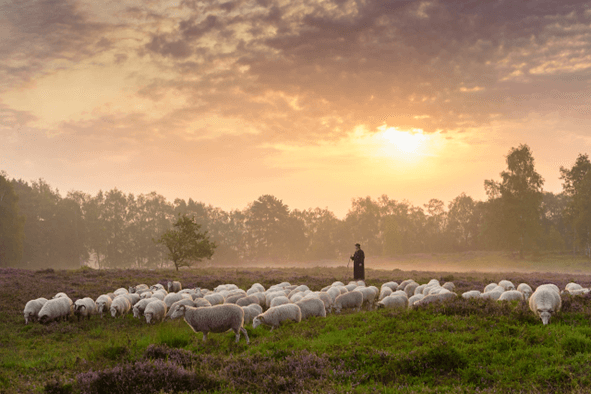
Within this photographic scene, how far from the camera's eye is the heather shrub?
8.12 meters

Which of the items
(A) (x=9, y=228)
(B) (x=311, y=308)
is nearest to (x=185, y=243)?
(B) (x=311, y=308)

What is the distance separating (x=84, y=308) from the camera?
17.5 meters

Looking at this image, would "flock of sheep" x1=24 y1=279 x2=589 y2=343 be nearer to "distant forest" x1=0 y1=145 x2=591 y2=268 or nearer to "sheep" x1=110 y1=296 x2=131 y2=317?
"sheep" x1=110 y1=296 x2=131 y2=317

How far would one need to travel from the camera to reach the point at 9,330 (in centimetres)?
1548

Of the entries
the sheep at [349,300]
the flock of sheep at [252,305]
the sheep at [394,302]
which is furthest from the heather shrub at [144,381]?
the sheep at [394,302]

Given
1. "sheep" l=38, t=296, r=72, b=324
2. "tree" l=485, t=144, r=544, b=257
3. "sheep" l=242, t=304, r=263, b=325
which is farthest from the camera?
"tree" l=485, t=144, r=544, b=257

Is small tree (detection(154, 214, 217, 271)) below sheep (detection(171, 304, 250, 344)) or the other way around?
the other way around

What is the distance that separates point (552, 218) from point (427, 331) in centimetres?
11015

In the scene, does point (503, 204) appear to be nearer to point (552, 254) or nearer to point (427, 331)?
point (552, 254)

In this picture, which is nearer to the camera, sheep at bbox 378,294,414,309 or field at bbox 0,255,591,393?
field at bbox 0,255,591,393

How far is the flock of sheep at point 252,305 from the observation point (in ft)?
39.5

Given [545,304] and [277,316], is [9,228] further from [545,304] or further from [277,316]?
[545,304]

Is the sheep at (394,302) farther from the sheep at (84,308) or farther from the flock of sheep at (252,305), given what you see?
the sheep at (84,308)

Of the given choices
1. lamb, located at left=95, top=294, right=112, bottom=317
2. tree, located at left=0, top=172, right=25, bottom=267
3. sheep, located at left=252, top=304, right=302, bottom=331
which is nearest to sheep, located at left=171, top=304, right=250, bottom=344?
sheep, located at left=252, top=304, right=302, bottom=331
